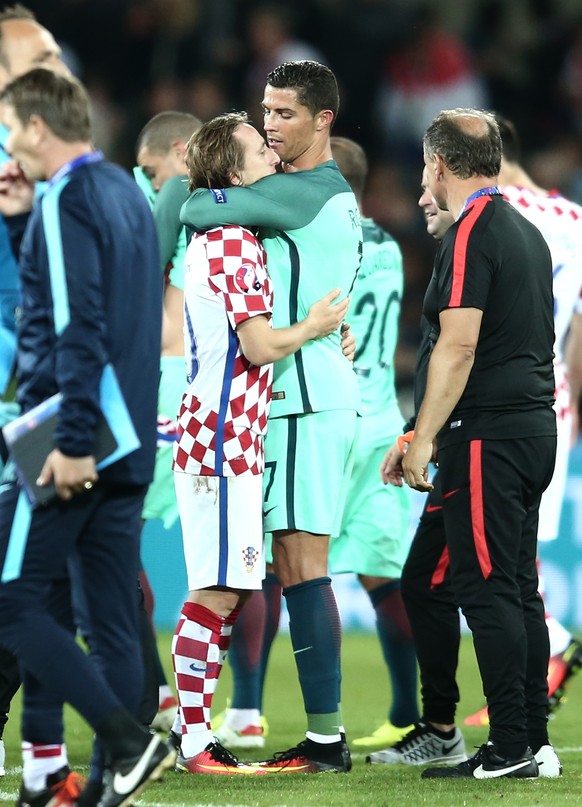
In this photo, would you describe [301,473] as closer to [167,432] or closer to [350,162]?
[167,432]

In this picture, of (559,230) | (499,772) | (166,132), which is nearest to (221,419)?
(499,772)

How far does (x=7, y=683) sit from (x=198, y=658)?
0.63 meters

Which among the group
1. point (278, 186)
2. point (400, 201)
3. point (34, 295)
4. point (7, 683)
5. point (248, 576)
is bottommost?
point (7, 683)

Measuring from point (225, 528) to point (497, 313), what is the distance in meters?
1.09

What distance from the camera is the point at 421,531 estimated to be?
202 inches

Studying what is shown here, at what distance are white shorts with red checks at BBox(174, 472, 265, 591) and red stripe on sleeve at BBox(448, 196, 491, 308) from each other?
85 centimetres

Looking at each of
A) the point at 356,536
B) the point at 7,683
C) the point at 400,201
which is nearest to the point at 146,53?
the point at 400,201

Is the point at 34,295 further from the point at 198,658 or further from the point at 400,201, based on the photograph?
the point at 400,201

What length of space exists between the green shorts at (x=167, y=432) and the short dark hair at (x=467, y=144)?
1436mm

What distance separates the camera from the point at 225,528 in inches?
179

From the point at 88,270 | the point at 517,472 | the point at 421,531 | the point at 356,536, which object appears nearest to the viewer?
the point at 88,270

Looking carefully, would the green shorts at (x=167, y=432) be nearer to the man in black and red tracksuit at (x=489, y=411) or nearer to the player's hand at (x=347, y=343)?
the player's hand at (x=347, y=343)

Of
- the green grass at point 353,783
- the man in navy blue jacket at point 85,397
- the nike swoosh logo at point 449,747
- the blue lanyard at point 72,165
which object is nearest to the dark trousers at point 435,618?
the nike swoosh logo at point 449,747

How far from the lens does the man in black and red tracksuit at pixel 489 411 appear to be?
4422 mm
